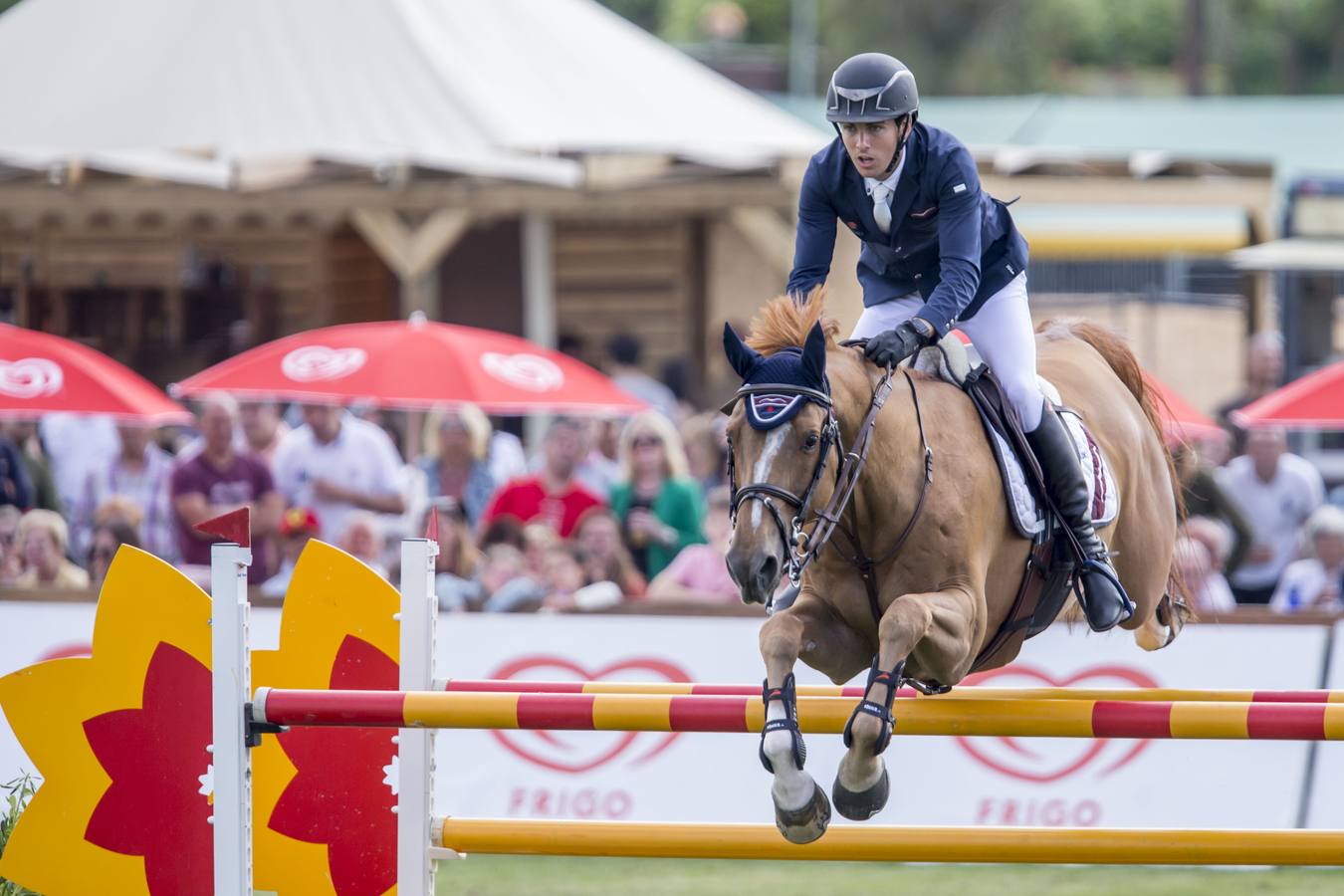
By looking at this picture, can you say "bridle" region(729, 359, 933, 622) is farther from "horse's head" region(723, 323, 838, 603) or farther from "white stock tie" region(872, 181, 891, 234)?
"white stock tie" region(872, 181, 891, 234)

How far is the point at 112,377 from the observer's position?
839 centimetres

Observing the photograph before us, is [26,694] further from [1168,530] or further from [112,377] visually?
[112,377]

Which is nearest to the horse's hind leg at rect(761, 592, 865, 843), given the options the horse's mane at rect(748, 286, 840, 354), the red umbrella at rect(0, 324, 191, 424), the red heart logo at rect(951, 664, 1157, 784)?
the horse's mane at rect(748, 286, 840, 354)

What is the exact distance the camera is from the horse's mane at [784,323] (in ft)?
13.9

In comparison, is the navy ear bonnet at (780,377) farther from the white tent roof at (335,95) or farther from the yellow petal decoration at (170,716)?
the white tent roof at (335,95)

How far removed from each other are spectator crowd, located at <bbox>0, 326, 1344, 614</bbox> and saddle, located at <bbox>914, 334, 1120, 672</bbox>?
2.93 meters

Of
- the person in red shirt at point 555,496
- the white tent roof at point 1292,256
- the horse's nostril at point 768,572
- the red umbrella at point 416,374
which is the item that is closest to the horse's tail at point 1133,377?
the horse's nostril at point 768,572

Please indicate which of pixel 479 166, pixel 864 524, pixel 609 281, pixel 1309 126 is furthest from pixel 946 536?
pixel 1309 126

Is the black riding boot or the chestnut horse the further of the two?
the black riding boot

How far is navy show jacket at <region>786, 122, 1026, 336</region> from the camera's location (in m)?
4.45

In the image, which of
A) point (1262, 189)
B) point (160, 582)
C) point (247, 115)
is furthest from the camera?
point (1262, 189)

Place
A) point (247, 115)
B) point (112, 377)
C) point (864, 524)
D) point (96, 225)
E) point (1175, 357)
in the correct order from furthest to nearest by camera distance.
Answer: point (1175, 357) → point (96, 225) → point (247, 115) → point (112, 377) → point (864, 524)

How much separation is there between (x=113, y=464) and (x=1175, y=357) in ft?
49.9

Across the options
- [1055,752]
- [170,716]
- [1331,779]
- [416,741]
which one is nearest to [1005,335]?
[416,741]
